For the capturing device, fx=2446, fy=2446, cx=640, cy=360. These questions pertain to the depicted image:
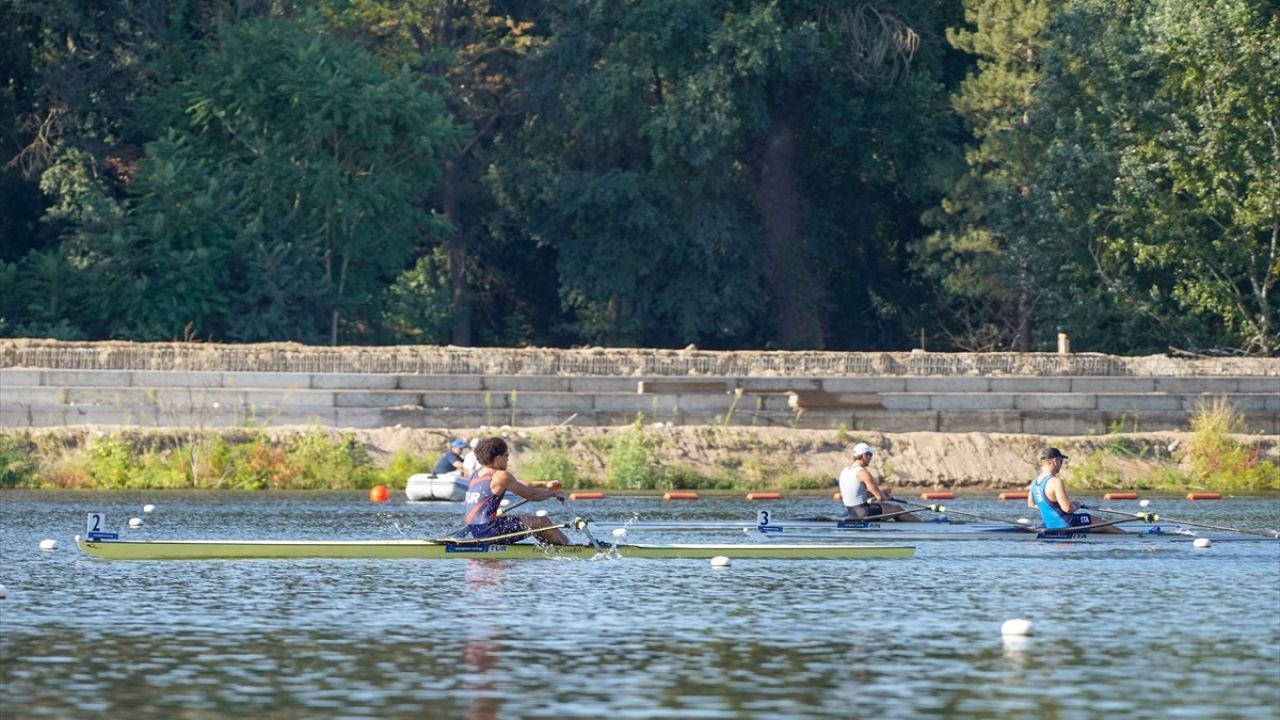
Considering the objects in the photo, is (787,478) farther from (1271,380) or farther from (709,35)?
(709,35)

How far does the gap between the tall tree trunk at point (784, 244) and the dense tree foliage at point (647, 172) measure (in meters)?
0.11

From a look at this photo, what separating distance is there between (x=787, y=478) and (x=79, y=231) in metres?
24.0

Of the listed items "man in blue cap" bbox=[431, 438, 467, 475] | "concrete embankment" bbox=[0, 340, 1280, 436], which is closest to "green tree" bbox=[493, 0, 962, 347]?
"concrete embankment" bbox=[0, 340, 1280, 436]

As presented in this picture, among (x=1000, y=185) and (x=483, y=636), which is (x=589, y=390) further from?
(x=483, y=636)

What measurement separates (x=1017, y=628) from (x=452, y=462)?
21245mm

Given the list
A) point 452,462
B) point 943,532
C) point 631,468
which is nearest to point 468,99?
point 631,468

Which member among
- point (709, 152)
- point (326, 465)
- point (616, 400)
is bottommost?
point (326, 465)

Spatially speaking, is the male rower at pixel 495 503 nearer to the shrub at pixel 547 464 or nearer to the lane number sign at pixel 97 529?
the lane number sign at pixel 97 529

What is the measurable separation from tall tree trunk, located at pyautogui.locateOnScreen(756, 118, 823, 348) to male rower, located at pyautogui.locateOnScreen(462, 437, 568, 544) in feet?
139

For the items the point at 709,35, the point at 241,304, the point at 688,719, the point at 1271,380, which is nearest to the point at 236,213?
the point at 241,304

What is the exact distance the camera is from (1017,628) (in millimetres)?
20125

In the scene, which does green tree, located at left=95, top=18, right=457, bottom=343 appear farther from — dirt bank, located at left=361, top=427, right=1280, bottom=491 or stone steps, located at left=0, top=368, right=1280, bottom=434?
dirt bank, located at left=361, top=427, right=1280, bottom=491

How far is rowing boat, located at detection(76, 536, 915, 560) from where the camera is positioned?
2720cm

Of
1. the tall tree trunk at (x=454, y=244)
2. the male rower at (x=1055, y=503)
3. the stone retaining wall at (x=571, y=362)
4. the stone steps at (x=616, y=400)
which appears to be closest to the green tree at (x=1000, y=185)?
the stone retaining wall at (x=571, y=362)
